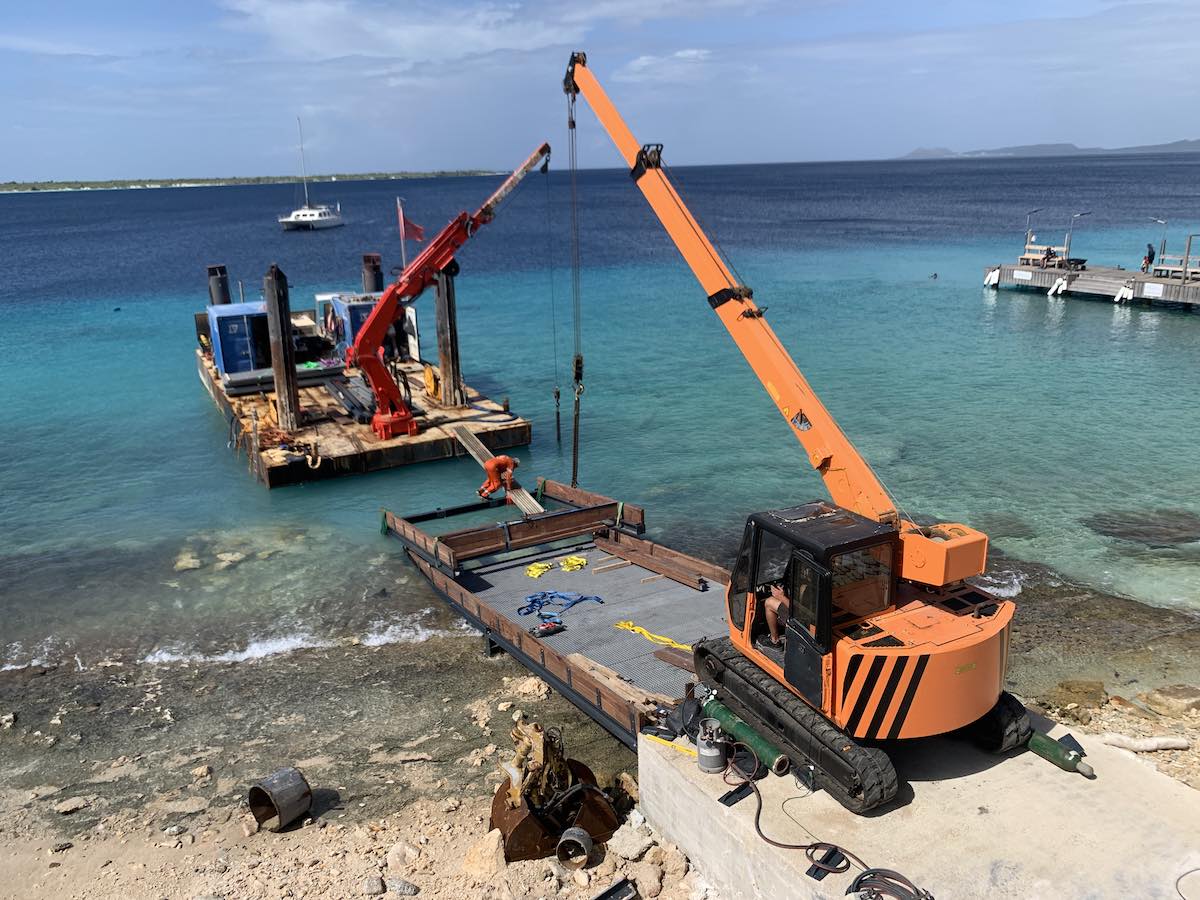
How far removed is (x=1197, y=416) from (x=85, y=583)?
2848 cm

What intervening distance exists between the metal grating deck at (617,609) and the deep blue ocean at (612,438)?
148 cm

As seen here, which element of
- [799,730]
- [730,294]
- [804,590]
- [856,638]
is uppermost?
[730,294]

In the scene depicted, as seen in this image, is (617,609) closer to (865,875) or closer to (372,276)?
(865,875)

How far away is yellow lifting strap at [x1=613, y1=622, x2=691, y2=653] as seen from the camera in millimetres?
11691

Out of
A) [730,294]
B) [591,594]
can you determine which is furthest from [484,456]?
[730,294]

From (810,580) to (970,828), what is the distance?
100 inches

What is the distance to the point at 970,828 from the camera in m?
7.48

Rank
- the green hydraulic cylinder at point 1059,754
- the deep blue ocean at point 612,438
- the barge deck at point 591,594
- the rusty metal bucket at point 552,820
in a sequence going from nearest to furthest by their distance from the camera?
the green hydraulic cylinder at point 1059,754
the rusty metal bucket at point 552,820
the barge deck at point 591,594
the deep blue ocean at point 612,438

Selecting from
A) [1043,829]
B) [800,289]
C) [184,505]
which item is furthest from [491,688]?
[800,289]

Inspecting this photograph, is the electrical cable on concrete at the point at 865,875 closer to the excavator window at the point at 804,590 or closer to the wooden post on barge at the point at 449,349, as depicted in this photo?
the excavator window at the point at 804,590

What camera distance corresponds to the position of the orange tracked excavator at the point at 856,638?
7320 millimetres

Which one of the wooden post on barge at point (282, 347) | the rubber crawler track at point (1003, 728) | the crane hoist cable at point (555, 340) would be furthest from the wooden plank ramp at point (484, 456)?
the rubber crawler track at point (1003, 728)

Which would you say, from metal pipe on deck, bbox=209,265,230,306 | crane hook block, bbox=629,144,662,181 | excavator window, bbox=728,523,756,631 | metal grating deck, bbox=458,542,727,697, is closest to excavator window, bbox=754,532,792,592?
excavator window, bbox=728,523,756,631

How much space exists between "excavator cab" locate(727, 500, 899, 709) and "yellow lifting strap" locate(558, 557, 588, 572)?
620 cm
